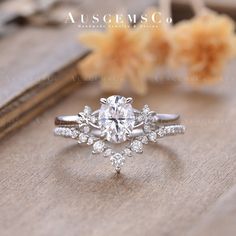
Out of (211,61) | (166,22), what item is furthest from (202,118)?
(166,22)

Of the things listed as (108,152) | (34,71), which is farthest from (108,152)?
(34,71)

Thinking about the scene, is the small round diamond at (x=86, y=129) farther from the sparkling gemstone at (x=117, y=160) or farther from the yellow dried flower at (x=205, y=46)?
the yellow dried flower at (x=205, y=46)

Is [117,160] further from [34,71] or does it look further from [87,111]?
[34,71]

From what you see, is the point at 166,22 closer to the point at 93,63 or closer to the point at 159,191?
the point at 93,63

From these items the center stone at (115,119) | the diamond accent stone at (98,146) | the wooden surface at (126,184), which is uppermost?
the center stone at (115,119)

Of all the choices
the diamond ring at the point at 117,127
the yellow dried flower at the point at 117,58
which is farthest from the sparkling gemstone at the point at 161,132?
the yellow dried flower at the point at 117,58

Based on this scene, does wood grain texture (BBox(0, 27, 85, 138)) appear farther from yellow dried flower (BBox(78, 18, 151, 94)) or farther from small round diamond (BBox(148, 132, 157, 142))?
small round diamond (BBox(148, 132, 157, 142))
